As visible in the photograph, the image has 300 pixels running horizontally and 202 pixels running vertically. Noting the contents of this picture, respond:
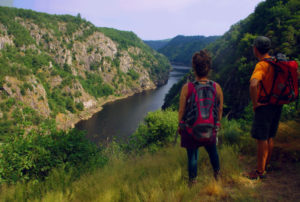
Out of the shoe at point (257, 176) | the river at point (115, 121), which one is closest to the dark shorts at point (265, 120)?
the shoe at point (257, 176)

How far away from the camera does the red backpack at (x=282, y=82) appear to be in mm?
2840

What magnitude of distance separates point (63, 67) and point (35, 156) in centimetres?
11334

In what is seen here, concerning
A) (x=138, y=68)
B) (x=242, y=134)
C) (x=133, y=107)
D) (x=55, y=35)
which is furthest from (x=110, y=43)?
(x=242, y=134)

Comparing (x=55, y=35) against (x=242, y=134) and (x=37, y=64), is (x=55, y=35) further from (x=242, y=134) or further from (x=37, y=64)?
(x=242, y=134)

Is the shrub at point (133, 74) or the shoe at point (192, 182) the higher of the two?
the shoe at point (192, 182)

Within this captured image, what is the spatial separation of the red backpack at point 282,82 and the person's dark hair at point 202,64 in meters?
0.86

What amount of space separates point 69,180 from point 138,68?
154 m

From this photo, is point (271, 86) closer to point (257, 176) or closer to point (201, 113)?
point (201, 113)

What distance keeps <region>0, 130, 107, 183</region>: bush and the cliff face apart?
46004mm

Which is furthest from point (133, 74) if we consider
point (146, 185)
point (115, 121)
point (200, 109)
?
point (200, 109)

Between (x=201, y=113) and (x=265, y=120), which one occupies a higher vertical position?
(x=201, y=113)

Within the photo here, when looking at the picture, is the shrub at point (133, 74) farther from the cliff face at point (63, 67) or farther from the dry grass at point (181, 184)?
the dry grass at point (181, 184)

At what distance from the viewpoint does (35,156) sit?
5.11 metres

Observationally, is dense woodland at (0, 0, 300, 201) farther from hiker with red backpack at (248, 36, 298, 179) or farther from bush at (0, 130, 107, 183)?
hiker with red backpack at (248, 36, 298, 179)
